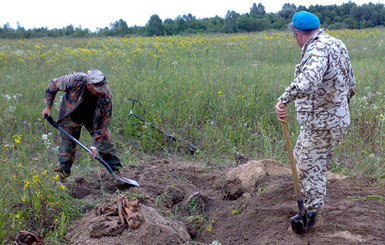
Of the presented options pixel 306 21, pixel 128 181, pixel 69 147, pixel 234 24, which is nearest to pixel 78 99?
pixel 69 147

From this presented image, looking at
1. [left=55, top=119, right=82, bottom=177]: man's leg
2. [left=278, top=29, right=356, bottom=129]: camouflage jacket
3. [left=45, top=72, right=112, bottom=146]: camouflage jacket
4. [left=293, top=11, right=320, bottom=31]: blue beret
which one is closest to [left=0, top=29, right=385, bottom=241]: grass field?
[left=55, top=119, right=82, bottom=177]: man's leg

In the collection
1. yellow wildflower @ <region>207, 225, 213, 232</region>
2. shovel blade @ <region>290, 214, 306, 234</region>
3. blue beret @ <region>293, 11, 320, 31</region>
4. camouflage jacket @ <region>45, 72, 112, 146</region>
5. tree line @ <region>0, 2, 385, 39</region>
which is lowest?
yellow wildflower @ <region>207, 225, 213, 232</region>

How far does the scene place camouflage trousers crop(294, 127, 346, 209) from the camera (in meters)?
3.14

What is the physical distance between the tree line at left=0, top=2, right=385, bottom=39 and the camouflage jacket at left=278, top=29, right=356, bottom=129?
2491 centimetres

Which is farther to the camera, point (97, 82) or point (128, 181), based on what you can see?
point (128, 181)

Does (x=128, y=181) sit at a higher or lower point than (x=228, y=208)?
higher

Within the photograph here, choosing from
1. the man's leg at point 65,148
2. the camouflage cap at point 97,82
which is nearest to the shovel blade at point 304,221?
the camouflage cap at point 97,82

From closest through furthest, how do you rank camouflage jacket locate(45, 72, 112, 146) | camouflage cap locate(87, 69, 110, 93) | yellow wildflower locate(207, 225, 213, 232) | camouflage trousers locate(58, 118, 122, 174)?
yellow wildflower locate(207, 225, 213, 232) < camouflage cap locate(87, 69, 110, 93) < camouflage jacket locate(45, 72, 112, 146) < camouflage trousers locate(58, 118, 122, 174)

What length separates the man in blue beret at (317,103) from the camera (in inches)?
115

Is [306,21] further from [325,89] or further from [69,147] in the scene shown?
[69,147]

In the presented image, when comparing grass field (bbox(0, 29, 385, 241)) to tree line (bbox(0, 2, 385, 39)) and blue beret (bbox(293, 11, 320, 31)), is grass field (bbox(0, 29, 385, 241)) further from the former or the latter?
tree line (bbox(0, 2, 385, 39))

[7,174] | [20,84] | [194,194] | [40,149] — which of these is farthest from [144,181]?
[20,84]

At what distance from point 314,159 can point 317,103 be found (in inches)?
18.2

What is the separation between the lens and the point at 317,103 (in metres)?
3.10
